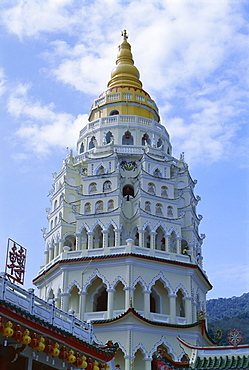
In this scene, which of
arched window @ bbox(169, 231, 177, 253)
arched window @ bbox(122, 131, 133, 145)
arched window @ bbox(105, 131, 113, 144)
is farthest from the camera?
arched window @ bbox(122, 131, 133, 145)

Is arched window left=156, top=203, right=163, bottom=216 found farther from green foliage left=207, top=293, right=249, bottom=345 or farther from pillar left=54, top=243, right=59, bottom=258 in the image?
green foliage left=207, top=293, right=249, bottom=345

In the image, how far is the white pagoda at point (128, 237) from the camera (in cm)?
3856

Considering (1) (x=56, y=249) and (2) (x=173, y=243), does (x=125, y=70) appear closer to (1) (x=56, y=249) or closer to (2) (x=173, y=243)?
(2) (x=173, y=243)

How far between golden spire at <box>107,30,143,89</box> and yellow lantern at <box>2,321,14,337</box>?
1423 inches

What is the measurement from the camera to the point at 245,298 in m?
96.1

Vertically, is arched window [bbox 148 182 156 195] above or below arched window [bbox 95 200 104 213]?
above

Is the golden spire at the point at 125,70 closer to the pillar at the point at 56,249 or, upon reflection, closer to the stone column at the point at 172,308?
the pillar at the point at 56,249

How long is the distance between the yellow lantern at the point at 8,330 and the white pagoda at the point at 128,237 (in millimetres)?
20329

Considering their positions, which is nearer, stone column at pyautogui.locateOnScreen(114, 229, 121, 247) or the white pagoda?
the white pagoda

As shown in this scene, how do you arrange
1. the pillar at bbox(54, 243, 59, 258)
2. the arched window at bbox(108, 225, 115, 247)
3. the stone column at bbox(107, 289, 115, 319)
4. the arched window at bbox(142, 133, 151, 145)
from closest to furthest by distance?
1. the stone column at bbox(107, 289, 115, 319)
2. the arched window at bbox(108, 225, 115, 247)
3. the pillar at bbox(54, 243, 59, 258)
4. the arched window at bbox(142, 133, 151, 145)

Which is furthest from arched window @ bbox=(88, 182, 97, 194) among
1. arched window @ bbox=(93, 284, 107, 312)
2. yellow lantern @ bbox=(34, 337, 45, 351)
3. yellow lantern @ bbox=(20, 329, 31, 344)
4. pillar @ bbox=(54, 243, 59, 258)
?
yellow lantern @ bbox=(20, 329, 31, 344)

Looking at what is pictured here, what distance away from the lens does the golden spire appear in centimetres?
5181

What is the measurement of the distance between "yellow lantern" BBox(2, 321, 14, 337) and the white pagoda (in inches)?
800

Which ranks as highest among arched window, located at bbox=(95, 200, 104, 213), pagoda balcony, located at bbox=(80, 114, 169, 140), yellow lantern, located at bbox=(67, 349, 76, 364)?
pagoda balcony, located at bbox=(80, 114, 169, 140)
